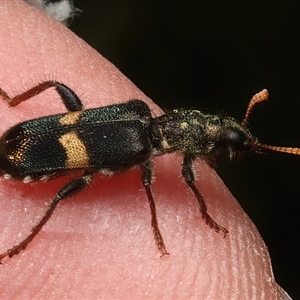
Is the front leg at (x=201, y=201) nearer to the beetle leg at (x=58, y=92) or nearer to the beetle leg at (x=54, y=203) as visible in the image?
the beetle leg at (x=54, y=203)

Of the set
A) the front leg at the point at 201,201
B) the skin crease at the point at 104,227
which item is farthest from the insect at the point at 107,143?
the skin crease at the point at 104,227

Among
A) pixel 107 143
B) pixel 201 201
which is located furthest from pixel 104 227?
pixel 201 201

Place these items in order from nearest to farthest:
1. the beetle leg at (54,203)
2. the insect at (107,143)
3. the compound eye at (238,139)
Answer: the beetle leg at (54,203) → the insect at (107,143) → the compound eye at (238,139)

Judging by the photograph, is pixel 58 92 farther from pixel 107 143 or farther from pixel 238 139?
pixel 238 139

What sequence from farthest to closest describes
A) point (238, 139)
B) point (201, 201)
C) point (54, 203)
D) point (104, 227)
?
point (238, 139) < point (201, 201) < point (104, 227) < point (54, 203)

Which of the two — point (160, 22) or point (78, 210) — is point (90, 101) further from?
point (160, 22)

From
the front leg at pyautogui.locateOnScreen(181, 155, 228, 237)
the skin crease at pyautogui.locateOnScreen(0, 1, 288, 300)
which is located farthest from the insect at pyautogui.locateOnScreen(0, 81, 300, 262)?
the skin crease at pyautogui.locateOnScreen(0, 1, 288, 300)
